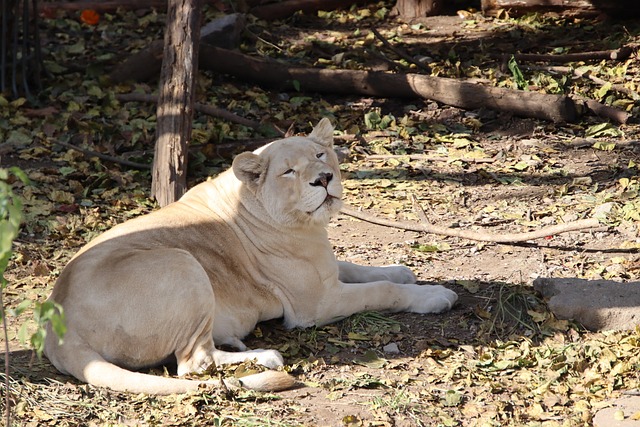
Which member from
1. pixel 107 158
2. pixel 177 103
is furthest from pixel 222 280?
pixel 107 158

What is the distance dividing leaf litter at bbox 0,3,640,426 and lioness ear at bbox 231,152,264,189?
3.08 feet

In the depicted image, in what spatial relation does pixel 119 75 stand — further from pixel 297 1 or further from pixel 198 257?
pixel 198 257

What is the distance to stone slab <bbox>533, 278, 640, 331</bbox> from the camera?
18.4ft

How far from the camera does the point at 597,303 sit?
18.5ft

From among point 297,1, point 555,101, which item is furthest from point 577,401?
point 297,1

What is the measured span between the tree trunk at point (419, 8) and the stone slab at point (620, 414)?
9099 mm

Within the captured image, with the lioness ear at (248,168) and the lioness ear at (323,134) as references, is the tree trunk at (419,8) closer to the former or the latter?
the lioness ear at (323,134)

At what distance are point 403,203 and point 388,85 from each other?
101 inches

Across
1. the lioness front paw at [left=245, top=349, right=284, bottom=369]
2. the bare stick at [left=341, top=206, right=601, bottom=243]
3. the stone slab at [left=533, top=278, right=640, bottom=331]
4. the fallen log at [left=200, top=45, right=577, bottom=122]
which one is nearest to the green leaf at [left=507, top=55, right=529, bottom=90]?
the fallen log at [left=200, top=45, right=577, bottom=122]

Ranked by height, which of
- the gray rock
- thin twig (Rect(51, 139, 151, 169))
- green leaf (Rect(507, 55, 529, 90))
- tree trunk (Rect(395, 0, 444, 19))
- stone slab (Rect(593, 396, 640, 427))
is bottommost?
the gray rock

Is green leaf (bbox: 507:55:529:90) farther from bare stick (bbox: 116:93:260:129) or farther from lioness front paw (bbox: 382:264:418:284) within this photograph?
lioness front paw (bbox: 382:264:418:284)

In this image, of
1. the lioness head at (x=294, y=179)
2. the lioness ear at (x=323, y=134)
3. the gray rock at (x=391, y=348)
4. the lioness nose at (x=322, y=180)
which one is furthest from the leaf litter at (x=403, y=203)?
the lioness ear at (x=323, y=134)

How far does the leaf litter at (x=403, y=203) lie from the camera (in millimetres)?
4925

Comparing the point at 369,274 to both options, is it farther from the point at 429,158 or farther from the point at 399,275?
the point at 429,158
